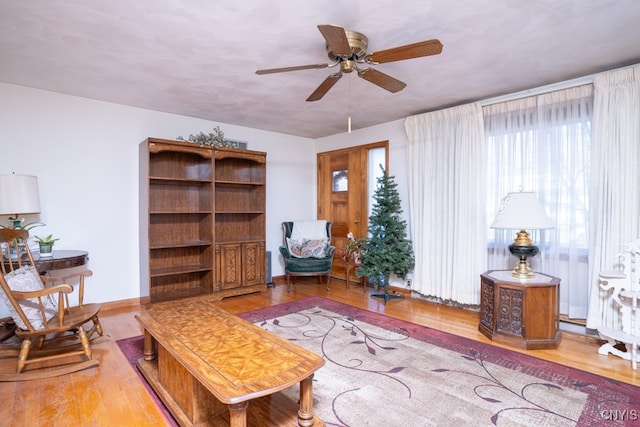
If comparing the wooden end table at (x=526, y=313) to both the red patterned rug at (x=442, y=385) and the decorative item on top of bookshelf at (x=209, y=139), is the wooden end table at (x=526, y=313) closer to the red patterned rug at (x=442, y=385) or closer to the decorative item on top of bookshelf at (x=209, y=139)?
the red patterned rug at (x=442, y=385)

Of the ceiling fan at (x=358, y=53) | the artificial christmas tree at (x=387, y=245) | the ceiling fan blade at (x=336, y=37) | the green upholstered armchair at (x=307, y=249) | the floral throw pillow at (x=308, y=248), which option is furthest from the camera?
the floral throw pillow at (x=308, y=248)

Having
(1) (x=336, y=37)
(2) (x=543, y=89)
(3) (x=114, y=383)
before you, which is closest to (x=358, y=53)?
(1) (x=336, y=37)

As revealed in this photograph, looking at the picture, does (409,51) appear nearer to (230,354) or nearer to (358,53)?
(358,53)

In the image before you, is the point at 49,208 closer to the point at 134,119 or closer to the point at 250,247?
the point at 134,119

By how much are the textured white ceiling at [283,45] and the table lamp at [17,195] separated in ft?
3.36

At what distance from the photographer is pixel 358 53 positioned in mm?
2475

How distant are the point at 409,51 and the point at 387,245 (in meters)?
2.82

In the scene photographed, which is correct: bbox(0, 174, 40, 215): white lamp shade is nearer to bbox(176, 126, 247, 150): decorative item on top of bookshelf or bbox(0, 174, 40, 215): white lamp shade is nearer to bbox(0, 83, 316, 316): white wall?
bbox(0, 83, 316, 316): white wall

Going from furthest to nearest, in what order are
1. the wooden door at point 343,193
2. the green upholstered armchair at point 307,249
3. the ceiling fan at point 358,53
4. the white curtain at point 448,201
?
the wooden door at point 343,193, the green upholstered armchair at point 307,249, the white curtain at point 448,201, the ceiling fan at point 358,53

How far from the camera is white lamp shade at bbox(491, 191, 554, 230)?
9.81ft

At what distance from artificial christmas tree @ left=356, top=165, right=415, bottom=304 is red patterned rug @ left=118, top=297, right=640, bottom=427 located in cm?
117

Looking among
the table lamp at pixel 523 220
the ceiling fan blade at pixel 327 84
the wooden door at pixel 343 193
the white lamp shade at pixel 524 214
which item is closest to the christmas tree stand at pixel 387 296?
the wooden door at pixel 343 193

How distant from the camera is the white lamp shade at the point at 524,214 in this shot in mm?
2990

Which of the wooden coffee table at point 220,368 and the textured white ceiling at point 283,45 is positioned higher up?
the textured white ceiling at point 283,45
